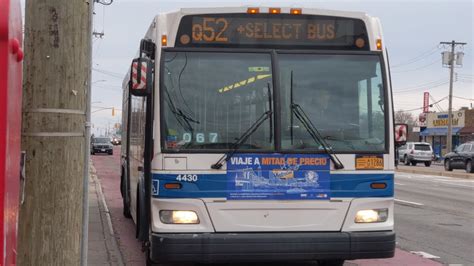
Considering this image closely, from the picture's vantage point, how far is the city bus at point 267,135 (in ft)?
19.6

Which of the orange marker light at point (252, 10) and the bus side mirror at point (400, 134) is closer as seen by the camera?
the orange marker light at point (252, 10)

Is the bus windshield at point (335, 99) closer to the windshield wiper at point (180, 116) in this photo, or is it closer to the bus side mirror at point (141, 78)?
the windshield wiper at point (180, 116)

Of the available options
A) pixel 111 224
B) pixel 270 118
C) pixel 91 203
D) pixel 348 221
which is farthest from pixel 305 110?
pixel 91 203

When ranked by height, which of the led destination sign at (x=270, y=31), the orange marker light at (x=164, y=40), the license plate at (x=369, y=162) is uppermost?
the led destination sign at (x=270, y=31)

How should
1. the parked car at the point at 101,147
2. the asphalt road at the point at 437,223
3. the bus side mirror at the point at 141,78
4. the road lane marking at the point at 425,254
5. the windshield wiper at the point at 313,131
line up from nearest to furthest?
the bus side mirror at the point at 141,78 → the windshield wiper at the point at 313,131 → the road lane marking at the point at 425,254 → the asphalt road at the point at 437,223 → the parked car at the point at 101,147

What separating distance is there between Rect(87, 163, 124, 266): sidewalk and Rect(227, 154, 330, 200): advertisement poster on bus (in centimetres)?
274

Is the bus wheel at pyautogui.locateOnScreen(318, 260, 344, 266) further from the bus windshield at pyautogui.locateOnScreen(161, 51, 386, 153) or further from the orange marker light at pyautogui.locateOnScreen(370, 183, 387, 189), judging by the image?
the bus windshield at pyautogui.locateOnScreen(161, 51, 386, 153)

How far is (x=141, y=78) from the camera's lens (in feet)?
19.4

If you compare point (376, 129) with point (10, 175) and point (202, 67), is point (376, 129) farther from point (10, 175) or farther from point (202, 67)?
point (10, 175)

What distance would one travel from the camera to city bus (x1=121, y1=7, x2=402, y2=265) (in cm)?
598

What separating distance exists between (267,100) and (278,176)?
799 millimetres

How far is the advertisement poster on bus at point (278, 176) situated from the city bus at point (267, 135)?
10mm

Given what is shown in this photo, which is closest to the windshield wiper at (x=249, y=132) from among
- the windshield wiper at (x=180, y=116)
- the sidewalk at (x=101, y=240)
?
the windshield wiper at (x=180, y=116)

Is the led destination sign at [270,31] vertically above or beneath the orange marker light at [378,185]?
above
